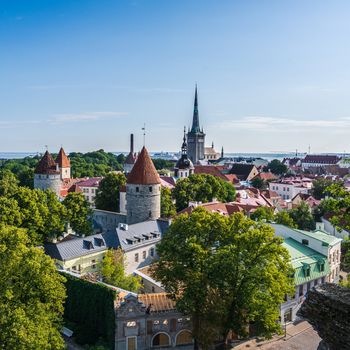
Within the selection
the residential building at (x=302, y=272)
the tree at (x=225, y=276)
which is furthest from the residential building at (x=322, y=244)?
the tree at (x=225, y=276)

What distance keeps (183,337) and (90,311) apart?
6044 millimetres

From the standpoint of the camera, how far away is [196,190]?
55.8 meters

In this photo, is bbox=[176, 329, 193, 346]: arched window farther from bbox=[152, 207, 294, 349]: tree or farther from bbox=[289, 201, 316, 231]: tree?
bbox=[289, 201, 316, 231]: tree

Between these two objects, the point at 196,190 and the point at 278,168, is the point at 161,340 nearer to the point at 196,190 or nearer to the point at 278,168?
the point at 196,190

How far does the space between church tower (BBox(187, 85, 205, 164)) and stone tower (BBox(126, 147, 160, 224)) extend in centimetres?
10230

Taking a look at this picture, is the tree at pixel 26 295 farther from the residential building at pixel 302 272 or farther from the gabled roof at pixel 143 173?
the gabled roof at pixel 143 173

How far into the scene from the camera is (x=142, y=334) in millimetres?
24500

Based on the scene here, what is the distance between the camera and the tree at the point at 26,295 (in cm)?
1823

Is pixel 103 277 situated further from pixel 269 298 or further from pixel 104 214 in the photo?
pixel 104 214

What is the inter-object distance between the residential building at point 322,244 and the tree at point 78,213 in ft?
62.0

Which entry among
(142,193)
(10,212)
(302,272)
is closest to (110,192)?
(142,193)

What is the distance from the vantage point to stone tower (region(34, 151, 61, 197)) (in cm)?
5425

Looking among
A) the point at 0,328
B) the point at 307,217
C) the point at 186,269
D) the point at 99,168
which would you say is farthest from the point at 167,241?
the point at 99,168

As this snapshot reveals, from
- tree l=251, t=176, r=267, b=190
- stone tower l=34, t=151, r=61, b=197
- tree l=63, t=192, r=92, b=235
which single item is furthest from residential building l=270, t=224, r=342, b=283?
tree l=251, t=176, r=267, b=190
